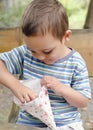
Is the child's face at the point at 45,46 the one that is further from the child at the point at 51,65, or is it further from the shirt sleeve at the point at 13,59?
the shirt sleeve at the point at 13,59

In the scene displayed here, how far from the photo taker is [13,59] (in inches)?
75.7

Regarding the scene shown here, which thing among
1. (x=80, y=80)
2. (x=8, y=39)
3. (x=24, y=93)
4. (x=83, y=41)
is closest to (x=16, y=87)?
(x=24, y=93)

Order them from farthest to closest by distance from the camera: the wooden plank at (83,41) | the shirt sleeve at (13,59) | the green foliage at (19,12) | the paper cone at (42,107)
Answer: the wooden plank at (83,41) < the green foliage at (19,12) < the shirt sleeve at (13,59) < the paper cone at (42,107)

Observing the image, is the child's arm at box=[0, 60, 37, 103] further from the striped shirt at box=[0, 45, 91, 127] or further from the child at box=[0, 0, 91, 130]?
the striped shirt at box=[0, 45, 91, 127]

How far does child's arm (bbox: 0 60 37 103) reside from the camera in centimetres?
160

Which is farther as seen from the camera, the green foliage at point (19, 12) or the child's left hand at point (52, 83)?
the green foliage at point (19, 12)

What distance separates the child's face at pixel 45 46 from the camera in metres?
1.60

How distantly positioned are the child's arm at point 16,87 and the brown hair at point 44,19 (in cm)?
26

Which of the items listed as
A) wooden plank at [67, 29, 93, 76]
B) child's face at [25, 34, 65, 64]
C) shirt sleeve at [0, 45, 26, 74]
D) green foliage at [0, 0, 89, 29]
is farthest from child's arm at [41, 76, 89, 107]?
wooden plank at [67, 29, 93, 76]

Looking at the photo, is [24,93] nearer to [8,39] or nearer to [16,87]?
[16,87]

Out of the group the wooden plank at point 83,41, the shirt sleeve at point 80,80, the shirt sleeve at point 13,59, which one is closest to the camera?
the shirt sleeve at point 80,80

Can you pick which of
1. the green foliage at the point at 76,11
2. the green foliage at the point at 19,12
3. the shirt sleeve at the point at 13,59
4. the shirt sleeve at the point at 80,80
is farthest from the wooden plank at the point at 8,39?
the shirt sleeve at the point at 80,80

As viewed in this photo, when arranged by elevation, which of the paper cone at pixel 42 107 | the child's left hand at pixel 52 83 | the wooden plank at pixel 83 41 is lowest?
the wooden plank at pixel 83 41

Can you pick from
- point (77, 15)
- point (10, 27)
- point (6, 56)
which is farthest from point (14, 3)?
point (6, 56)
